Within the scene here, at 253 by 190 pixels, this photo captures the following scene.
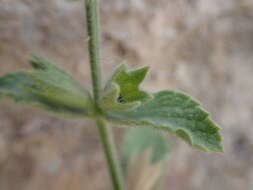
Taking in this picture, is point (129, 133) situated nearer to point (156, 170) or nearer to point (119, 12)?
point (156, 170)

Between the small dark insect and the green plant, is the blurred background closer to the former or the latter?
the green plant

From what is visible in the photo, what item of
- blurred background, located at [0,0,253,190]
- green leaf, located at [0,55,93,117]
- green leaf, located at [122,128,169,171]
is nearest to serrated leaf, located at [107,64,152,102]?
green leaf, located at [0,55,93,117]

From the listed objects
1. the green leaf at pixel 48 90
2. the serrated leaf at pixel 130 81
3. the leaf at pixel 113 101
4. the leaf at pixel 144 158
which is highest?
the serrated leaf at pixel 130 81

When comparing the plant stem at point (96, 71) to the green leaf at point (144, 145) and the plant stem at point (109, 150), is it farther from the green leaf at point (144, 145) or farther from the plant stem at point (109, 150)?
the green leaf at point (144, 145)

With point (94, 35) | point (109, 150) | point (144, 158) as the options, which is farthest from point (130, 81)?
point (144, 158)

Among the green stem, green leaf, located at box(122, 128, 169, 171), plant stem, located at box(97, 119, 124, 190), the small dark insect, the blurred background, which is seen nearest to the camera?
the green stem

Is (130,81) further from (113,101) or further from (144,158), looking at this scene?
(144,158)

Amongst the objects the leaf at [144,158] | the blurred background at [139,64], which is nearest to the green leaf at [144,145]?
the leaf at [144,158]
